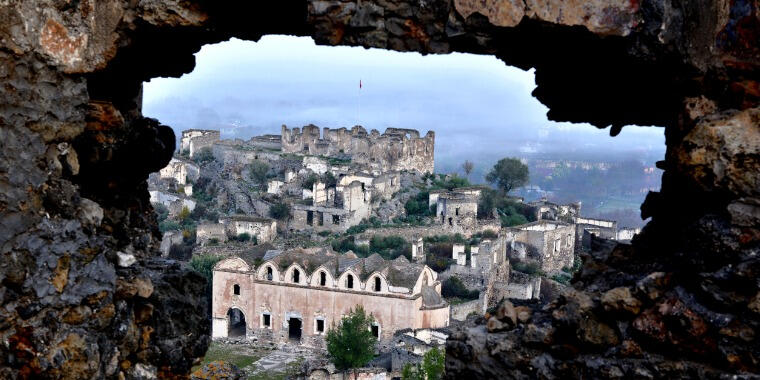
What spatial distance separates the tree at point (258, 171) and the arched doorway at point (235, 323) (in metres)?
16.1

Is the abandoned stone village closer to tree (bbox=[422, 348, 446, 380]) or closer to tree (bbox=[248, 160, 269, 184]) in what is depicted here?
tree (bbox=[248, 160, 269, 184])

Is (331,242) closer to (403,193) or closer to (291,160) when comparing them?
(403,193)

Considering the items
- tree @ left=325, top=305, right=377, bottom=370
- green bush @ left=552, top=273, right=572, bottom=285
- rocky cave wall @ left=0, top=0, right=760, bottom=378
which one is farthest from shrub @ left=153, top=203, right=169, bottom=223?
rocky cave wall @ left=0, top=0, right=760, bottom=378

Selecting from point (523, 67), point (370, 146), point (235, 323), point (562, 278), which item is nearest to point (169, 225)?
point (235, 323)

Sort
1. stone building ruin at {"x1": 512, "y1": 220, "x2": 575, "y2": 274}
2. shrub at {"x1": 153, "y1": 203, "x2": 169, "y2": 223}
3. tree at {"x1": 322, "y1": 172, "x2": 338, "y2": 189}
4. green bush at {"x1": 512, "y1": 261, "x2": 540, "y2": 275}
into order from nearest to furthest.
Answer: green bush at {"x1": 512, "y1": 261, "x2": 540, "y2": 275}
stone building ruin at {"x1": 512, "y1": 220, "x2": 575, "y2": 274}
shrub at {"x1": 153, "y1": 203, "x2": 169, "y2": 223}
tree at {"x1": 322, "y1": 172, "x2": 338, "y2": 189}

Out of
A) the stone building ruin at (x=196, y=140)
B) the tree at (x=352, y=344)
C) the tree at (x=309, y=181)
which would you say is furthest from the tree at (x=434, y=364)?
the stone building ruin at (x=196, y=140)

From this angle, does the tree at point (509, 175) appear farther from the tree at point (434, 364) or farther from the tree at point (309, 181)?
the tree at point (434, 364)

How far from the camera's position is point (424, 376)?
19.5m

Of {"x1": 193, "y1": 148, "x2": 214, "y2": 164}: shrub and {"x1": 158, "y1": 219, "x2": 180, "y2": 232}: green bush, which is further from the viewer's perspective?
{"x1": 193, "y1": 148, "x2": 214, "y2": 164}: shrub

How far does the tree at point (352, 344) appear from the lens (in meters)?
22.7

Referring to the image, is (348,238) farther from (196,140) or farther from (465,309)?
(196,140)

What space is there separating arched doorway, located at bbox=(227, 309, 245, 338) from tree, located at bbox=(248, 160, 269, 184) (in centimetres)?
1608

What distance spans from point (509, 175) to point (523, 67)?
141ft

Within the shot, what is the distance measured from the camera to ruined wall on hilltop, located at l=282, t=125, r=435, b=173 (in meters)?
46.5
